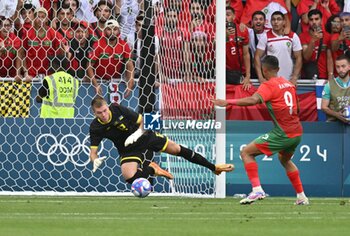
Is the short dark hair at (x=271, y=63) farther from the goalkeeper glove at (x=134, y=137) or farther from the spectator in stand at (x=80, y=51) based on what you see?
the spectator in stand at (x=80, y=51)

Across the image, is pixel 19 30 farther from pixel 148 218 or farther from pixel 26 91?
pixel 148 218

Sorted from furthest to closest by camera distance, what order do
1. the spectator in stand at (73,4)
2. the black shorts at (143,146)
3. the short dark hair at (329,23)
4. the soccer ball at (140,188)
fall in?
the short dark hair at (329,23), the spectator in stand at (73,4), the black shorts at (143,146), the soccer ball at (140,188)

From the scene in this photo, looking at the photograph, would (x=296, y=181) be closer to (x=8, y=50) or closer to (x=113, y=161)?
(x=113, y=161)

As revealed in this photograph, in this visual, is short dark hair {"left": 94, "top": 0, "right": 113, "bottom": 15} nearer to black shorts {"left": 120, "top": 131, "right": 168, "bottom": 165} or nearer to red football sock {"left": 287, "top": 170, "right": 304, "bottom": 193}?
black shorts {"left": 120, "top": 131, "right": 168, "bottom": 165}

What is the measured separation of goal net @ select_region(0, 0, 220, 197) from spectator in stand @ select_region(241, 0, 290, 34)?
2.01 meters

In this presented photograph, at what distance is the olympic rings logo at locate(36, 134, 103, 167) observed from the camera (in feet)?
56.5

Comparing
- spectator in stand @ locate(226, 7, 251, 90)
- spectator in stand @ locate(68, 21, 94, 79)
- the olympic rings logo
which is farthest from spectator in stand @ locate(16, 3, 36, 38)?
spectator in stand @ locate(226, 7, 251, 90)

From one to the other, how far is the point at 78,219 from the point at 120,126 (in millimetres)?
3755

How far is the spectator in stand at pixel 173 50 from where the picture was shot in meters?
16.7

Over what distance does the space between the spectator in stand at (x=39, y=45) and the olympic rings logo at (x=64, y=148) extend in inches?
43.6

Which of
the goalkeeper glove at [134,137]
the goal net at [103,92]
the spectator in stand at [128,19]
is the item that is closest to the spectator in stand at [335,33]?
the goal net at [103,92]

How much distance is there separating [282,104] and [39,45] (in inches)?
198

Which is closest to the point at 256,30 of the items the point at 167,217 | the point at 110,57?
the point at 110,57

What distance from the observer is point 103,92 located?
1709cm
